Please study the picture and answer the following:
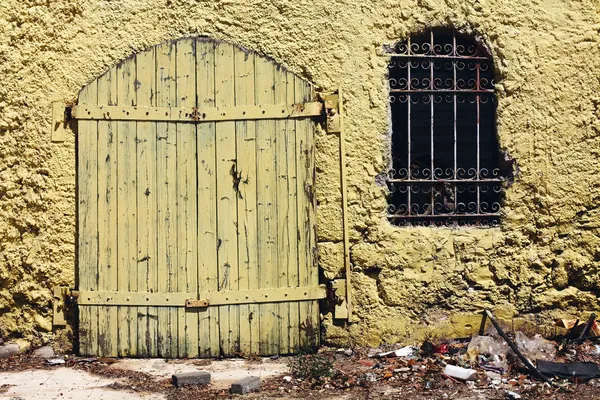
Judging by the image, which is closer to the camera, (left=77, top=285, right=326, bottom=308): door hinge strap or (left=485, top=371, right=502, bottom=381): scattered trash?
(left=485, top=371, right=502, bottom=381): scattered trash

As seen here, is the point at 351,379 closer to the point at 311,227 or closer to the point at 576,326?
the point at 311,227

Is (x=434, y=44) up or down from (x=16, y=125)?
up

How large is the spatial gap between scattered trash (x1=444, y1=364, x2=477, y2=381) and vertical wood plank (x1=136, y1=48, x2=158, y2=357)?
7.14 ft

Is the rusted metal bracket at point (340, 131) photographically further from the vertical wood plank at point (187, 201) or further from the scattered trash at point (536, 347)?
the scattered trash at point (536, 347)

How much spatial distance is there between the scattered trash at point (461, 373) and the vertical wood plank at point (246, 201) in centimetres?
146

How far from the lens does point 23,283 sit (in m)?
5.80

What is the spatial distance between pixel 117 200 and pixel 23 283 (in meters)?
0.96

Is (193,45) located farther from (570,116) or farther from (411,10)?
(570,116)

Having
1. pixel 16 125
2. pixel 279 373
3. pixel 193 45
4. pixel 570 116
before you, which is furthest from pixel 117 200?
pixel 570 116

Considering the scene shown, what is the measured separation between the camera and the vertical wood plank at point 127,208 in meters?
5.73

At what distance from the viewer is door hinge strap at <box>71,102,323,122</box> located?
571cm

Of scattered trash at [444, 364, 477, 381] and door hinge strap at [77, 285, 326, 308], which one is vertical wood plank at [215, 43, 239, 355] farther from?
scattered trash at [444, 364, 477, 381]

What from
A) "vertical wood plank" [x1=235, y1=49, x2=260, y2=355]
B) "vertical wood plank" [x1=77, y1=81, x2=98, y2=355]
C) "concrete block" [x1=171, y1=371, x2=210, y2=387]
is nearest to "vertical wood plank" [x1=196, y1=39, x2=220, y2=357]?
"vertical wood plank" [x1=235, y1=49, x2=260, y2=355]

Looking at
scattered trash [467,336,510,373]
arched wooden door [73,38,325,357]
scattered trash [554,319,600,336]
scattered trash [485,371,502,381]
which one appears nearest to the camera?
scattered trash [485,371,502,381]
